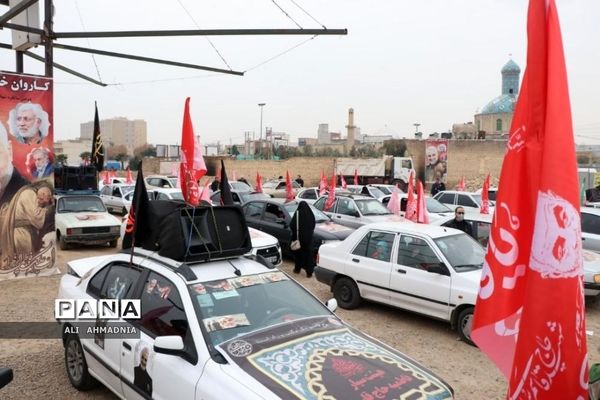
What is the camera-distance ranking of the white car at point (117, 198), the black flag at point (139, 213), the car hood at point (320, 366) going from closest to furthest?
the car hood at point (320, 366)
the black flag at point (139, 213)
the white car at point (117, 198)

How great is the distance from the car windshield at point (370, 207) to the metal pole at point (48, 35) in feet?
28.8

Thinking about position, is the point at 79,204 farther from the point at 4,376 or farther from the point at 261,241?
the point at 4,376

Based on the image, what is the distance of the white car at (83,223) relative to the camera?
13.4 meters

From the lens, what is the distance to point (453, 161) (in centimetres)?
5269

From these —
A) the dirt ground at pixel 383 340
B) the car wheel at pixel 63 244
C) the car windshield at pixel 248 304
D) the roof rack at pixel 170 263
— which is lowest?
the dirt ground at pixel 383 340

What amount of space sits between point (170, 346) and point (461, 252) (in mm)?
5154

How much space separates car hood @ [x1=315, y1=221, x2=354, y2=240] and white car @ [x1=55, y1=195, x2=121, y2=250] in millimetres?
5903

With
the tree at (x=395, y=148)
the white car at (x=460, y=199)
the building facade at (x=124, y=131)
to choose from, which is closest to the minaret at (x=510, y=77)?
the tree at (x=395, y=148)

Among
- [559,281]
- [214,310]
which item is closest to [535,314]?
[559,281]

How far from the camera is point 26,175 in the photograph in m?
10.1

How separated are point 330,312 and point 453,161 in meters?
51.1

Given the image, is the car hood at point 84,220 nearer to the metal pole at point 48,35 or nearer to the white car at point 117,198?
the metal pole at point 48,35

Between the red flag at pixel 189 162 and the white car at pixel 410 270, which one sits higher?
the red flag at pixel 189 162

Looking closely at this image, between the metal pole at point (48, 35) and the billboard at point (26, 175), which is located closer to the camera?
the billboard at point (26, 175)
